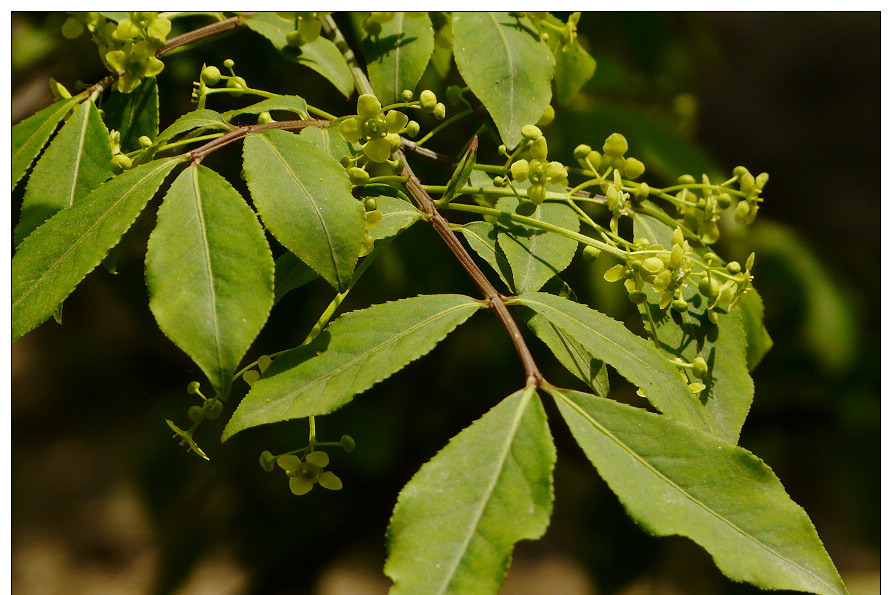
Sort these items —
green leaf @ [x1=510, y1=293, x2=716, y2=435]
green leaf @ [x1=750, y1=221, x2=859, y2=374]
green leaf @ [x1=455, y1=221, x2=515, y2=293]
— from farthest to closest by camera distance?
green leaf @ [x1=750, y1=221, x2=859, y2=374] → green leaf @ [x1=455, y1=221, x2=515, y2=293] → green leaf @ [x1=510, y1=293, x2=716, y2=435]

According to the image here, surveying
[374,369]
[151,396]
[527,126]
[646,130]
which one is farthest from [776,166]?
[374,369]

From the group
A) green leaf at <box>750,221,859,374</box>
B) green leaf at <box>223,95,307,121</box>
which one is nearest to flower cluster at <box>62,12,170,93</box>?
green leaf at <box>223,95,307,121</box>

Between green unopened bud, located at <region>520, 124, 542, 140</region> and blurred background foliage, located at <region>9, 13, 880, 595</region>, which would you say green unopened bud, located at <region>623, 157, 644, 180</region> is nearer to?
green unopened bud, located at <region>520, 124, 542, 140</region>

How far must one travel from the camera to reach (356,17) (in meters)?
1.11

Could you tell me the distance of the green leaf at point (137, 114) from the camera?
95 centimetres

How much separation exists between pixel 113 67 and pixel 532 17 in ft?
1.73

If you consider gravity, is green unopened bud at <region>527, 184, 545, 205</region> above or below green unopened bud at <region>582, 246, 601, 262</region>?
above

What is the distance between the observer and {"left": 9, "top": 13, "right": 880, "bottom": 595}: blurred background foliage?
1.48 m

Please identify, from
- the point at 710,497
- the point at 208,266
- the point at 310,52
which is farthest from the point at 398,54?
the point at 710,497

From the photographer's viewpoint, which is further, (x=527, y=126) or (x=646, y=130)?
(x=646, y=130)

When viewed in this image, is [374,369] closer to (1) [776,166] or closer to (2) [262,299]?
(2) [262,299]

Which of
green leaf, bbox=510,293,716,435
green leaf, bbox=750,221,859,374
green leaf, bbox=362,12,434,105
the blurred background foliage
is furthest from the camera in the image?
green leaf, bbox=750,221,859,374

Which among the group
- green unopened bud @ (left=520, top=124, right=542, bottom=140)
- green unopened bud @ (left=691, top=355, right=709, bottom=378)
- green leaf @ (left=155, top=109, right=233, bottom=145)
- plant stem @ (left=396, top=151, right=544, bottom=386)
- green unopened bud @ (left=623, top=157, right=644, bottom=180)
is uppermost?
green unopened bud @ (left=520, top=124, right=542, bottom=140)

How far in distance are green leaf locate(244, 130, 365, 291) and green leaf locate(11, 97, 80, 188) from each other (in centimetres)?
30
